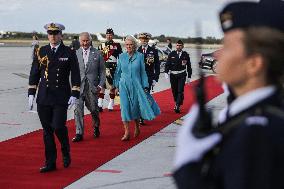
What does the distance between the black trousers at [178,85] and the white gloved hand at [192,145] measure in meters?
12.2

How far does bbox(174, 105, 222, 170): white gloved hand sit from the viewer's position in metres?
1.60

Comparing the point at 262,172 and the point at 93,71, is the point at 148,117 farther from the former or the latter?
the point at 262,172

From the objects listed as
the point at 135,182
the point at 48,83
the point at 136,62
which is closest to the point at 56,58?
the point at 48,83

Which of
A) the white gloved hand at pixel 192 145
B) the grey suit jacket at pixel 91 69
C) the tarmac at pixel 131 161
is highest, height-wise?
the white gloved hand at pixel 192 145

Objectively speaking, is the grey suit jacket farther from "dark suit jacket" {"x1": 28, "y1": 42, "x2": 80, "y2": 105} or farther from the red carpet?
"dark suit jacket" {"x1": 28, "y1": 42, "x2": 80, "y2": 105}

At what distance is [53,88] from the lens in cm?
737

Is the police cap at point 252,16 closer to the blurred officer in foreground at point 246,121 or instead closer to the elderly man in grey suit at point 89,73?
the blurred officer in foreground at point 246,121

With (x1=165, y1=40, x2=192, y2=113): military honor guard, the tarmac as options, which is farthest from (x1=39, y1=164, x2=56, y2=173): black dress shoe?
(x1=165, y1=40, x2=192, y2=113): military honor guard

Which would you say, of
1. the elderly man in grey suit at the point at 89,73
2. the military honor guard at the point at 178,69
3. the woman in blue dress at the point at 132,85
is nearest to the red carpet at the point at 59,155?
the woman in blue dress at the point at 132,85

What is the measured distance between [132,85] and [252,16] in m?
8.41

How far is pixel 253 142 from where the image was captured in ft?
4.87

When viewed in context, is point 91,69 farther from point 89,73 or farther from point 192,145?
point 192,145

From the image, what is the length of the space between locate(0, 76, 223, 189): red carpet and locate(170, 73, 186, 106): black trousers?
1.86 m

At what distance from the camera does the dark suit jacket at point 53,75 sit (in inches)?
289
